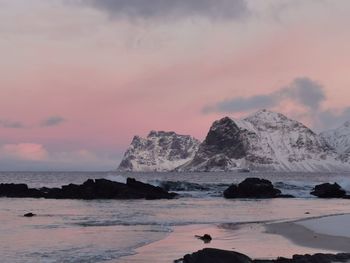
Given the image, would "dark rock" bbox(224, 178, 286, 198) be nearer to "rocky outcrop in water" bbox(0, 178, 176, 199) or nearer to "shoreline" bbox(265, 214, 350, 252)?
"rocky outcrop in water" bbox(0, 178, 176, 199)

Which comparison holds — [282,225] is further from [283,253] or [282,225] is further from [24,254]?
[24,254]

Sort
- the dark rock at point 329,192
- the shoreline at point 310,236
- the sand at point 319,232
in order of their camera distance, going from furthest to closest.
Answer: the dark rock at point 329,192 < the sand at point 319,232 < the shoreline at point 310,236

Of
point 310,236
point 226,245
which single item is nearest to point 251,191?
point 310,236

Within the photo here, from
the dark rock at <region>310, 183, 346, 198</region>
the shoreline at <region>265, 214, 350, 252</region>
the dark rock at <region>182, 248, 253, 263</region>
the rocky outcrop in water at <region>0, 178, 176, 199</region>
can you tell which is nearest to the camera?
the dark rock at <region>182, 248, 253, 263</region>

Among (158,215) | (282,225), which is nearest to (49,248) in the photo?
(282,225)

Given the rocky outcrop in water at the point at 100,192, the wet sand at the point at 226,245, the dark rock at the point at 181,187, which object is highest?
the dark rock at the point at 181,187

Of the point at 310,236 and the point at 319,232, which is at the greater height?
the point at 319,232

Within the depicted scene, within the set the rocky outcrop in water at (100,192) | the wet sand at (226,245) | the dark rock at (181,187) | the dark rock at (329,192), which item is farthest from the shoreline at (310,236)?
the dark rock at (181,187)

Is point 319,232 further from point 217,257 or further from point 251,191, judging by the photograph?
point 251,191

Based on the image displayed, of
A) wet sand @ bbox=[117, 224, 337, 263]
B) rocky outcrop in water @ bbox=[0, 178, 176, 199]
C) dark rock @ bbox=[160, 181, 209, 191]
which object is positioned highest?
dark rock @ bbox=[160, 181, 209, 191]

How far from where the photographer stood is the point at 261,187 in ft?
265

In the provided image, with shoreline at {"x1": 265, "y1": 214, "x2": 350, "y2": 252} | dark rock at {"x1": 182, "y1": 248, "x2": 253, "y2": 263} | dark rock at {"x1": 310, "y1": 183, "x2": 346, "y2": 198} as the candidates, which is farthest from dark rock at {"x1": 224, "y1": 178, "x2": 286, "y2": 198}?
dark rock at {"x1": 182, "y1": 248, "x2": 253, "y2": 263}

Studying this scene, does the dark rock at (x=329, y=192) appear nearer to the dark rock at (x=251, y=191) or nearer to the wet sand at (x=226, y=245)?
the dark rock at (x=251, y=191)

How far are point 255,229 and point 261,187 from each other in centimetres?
4873
